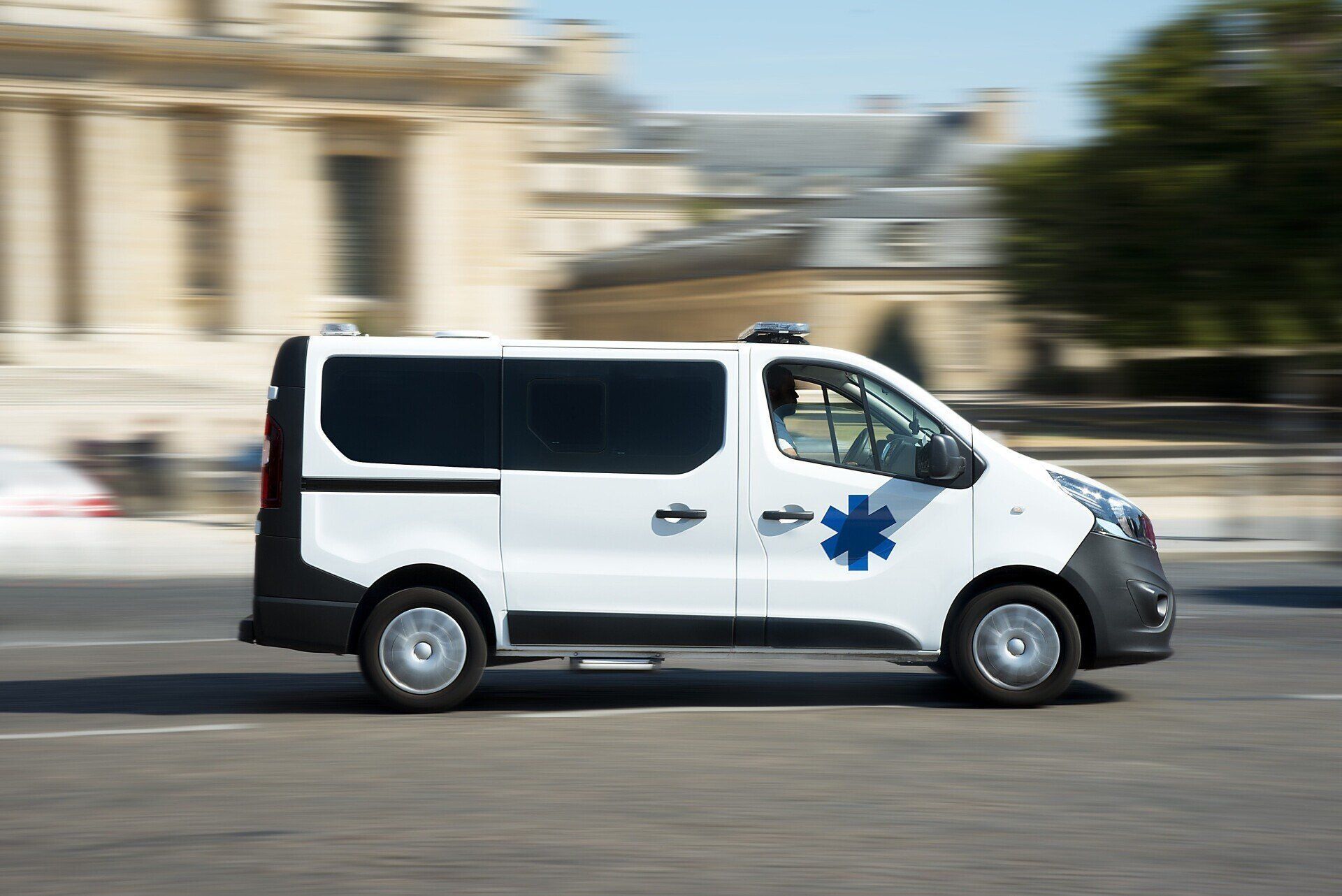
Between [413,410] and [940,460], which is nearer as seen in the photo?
[940,460]

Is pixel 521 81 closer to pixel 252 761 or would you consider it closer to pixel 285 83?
pixel 285 83

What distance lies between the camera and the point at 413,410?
7.67 m

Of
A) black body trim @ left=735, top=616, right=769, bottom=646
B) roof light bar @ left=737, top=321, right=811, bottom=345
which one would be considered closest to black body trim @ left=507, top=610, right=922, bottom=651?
black body trim @ left=735, top=616, right=769, bottom=646

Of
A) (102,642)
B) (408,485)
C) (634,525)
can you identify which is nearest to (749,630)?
(634,525)

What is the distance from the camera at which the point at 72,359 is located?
40.2 meters

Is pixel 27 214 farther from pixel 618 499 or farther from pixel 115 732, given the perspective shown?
pixel 618 499

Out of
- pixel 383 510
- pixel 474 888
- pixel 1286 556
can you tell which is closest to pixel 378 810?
pixel 474 888

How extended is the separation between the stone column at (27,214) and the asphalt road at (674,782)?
113 feet

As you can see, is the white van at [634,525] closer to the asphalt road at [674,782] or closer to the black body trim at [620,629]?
the black body trim at [620,629]

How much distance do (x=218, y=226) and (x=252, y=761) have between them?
3964cm

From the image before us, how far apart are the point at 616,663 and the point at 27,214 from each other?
124 feet

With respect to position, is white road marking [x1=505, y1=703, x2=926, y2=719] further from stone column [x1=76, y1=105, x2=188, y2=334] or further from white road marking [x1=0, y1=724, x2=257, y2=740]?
stone column [x1=76, y1=105, x2=188, y2=334]

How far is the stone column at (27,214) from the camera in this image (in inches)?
A: 1597

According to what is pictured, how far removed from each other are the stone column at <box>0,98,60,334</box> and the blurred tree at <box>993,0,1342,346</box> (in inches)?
1014
